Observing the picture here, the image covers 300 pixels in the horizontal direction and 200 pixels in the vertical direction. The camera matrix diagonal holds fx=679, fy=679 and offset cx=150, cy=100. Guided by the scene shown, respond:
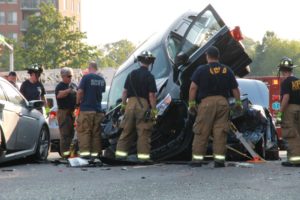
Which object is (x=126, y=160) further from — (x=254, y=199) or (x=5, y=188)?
(x=254, y=199)

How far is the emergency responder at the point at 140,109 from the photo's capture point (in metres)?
10.0

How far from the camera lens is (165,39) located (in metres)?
11.1

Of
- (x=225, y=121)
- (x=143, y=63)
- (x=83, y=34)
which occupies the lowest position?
(x=225, y=121)

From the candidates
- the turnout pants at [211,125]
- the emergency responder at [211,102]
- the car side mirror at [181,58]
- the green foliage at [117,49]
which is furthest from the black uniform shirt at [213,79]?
the green foliage at [117,49]

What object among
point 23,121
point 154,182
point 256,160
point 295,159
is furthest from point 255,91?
point 154,182

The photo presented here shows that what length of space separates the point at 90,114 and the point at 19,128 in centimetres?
114

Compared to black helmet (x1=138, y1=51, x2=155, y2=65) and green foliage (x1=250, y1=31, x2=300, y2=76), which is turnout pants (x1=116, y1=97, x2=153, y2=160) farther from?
green foliage (x1=250, y1=31, x2=300, y2=76)

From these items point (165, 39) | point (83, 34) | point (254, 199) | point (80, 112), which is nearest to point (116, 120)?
point (80, 112)

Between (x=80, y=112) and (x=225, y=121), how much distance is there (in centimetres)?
262

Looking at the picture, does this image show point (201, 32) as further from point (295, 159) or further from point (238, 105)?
point (295, 159)

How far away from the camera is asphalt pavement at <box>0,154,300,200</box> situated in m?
6.70

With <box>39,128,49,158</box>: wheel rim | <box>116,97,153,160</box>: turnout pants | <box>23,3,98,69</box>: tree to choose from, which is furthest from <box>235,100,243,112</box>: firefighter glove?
<box>23,3,98,69</box>: tree

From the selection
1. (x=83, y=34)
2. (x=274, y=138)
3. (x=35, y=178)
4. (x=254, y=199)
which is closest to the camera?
(x=254, y=199)

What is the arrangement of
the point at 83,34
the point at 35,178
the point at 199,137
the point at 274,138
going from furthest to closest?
the point at 83,34, the point at 274,138, the point at 199,137, the point at 35,178
